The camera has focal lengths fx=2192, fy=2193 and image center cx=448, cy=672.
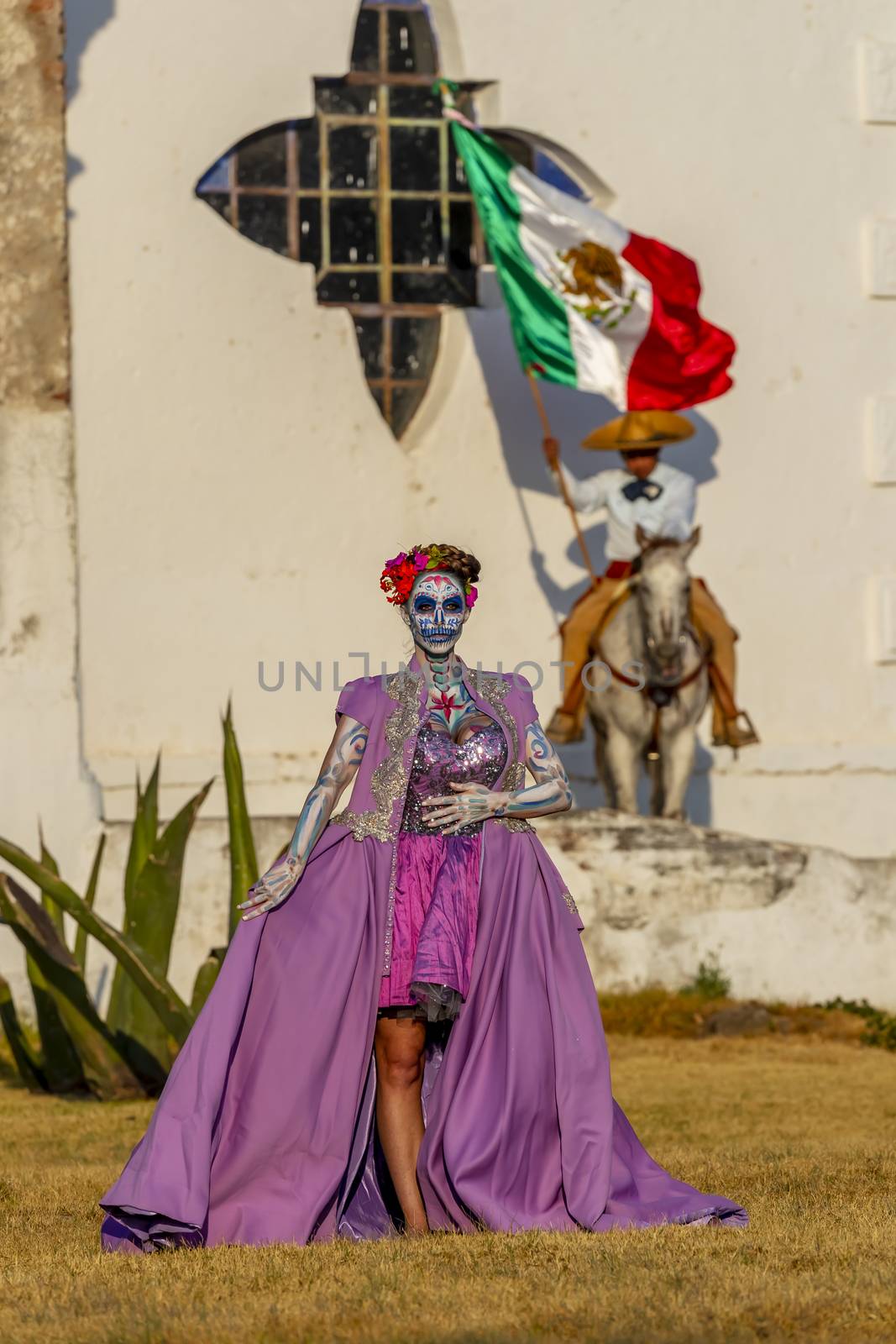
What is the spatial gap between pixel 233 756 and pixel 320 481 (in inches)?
182

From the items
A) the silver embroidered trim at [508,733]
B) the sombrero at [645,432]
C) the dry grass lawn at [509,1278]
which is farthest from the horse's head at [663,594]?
the silver embroidered trim at [508,733]

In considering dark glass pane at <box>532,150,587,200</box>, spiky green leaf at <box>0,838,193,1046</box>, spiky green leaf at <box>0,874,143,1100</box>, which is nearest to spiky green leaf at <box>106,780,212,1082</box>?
spiky green leaf at <box>0,874,143,1100</box>

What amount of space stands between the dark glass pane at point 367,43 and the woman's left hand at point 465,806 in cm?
876

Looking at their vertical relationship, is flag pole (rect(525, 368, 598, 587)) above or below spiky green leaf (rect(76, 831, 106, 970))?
above

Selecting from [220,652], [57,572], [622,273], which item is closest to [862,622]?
[622,273]

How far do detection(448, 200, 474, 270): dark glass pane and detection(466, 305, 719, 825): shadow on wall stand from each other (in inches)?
13.5

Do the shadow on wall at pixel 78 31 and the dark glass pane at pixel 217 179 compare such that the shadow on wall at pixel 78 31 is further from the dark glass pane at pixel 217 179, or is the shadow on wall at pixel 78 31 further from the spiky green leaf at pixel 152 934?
the spiky green leaf at pixel 152 934

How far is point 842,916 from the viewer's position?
38.7 feet

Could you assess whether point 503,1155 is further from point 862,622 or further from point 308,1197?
point 862,622

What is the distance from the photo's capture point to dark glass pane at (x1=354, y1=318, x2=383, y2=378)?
13.9 metres

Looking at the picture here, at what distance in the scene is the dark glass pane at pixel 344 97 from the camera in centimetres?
1370

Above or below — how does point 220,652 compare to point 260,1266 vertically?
above

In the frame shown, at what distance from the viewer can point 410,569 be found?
20.5ft

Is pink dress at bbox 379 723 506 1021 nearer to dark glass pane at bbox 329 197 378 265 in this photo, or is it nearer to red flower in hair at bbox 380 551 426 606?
red flower in hair at bbox 380 551 426 606
